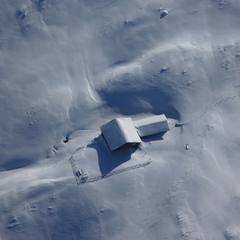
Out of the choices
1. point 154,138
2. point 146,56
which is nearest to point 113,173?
point 154,138

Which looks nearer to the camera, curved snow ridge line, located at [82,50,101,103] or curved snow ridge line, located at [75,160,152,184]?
curved snow ridge line, located at [75,160,152,184]

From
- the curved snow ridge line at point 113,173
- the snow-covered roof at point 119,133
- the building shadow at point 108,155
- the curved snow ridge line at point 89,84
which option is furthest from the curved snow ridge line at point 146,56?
the curved snow ridge line at point 113,173

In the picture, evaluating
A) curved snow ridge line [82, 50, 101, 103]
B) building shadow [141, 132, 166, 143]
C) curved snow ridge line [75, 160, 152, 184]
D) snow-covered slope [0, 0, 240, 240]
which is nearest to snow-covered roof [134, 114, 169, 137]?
building shadow [141, 132, 166, 143]

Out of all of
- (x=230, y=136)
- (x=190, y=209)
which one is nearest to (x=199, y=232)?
(x=190, y=209)

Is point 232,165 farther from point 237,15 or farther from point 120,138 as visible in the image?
point 237,15

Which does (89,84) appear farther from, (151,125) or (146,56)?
(151,125)

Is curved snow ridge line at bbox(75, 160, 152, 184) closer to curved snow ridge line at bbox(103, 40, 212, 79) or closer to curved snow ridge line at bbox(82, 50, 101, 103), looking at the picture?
curved snow ridge line at bbox(82, 50, 101, 103)
